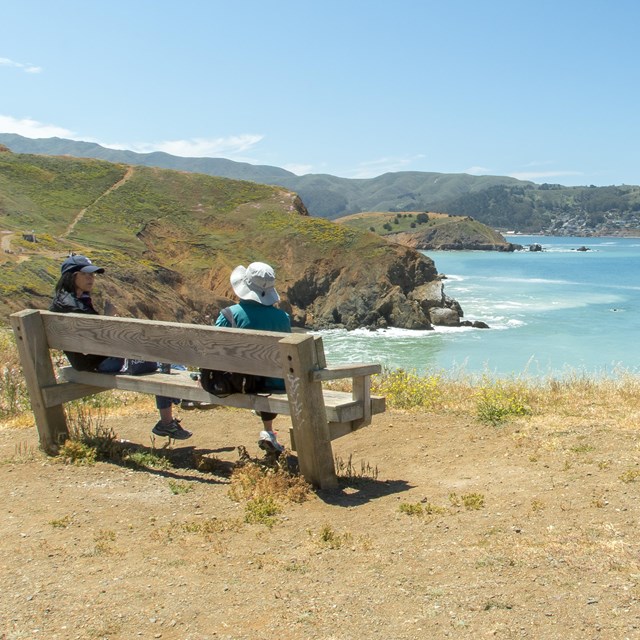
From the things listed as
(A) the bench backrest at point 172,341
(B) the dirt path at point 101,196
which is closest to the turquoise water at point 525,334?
(A) the bench backrest at point 172,341

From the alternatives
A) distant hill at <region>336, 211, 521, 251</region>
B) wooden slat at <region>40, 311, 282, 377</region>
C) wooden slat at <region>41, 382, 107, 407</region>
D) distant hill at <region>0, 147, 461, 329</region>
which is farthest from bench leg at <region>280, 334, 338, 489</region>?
distant hill at <region>336, 211, 521, 251</region>

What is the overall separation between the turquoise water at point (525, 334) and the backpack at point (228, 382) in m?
8.00

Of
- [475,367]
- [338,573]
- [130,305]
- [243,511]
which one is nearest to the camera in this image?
[338,573]

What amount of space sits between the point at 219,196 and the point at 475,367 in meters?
42.8

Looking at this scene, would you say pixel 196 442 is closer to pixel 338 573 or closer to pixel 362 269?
pixel 338 573

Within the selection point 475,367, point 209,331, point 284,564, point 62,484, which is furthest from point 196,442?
point 475,367

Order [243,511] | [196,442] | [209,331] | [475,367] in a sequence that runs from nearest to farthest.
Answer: [243,511] < [209,331] < [196,442] < [475,367]

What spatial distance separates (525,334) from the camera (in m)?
48.4

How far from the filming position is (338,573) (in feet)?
12.0

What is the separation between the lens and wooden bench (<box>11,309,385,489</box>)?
481cm

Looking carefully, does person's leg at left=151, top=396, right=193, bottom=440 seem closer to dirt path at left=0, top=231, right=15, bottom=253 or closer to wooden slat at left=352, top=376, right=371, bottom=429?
wooden slat at left=352, top=376, right=371, bottom=429

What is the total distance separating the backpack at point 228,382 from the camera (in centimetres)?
528

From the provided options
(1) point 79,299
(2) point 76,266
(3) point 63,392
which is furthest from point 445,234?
(3) point 63,392

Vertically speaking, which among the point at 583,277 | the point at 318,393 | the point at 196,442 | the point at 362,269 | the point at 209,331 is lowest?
the point at 583,277
